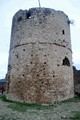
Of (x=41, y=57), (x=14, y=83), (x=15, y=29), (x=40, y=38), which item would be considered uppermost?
(x=15, y=29)

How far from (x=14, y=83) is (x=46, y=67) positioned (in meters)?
2.37

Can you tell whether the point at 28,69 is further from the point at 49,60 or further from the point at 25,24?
the point at 25,24

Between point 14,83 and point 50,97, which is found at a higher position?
point 14,83

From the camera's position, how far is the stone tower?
11805 millimetres

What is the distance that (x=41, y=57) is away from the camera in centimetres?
1216

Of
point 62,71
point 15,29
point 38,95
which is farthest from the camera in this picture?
point 15,29

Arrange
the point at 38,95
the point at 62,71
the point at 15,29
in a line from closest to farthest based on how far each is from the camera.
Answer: the point at 38,95, the point at 62,71, the point at 15,29

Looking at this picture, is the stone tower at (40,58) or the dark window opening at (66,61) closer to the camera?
the stone tower at (40,58)

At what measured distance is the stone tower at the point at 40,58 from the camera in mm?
11805

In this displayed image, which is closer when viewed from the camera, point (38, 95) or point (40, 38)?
point (38, 95)

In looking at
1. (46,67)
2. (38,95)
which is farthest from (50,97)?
(46,67)

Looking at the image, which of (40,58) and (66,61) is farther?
(66,61)

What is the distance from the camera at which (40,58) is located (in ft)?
39.9

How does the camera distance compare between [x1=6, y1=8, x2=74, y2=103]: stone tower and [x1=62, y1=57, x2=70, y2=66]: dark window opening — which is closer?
[x1=6, y1=8, x2=74, y2=103]: stone tower
